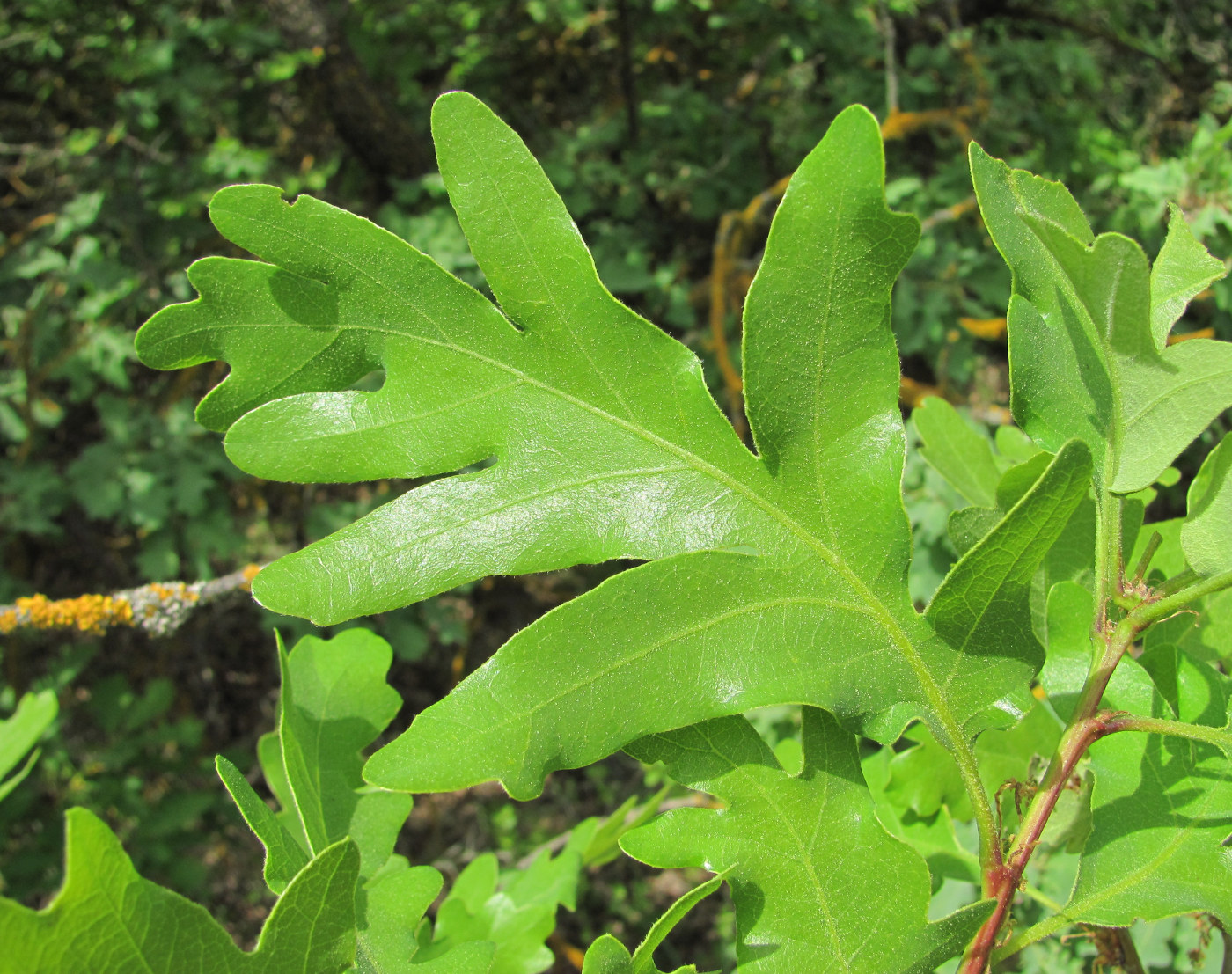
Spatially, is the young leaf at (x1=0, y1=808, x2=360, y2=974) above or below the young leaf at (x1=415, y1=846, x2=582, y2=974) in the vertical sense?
above

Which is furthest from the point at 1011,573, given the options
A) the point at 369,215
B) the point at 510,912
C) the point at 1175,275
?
the point at 369,215

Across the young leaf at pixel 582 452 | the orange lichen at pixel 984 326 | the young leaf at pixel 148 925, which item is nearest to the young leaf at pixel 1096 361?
the young leaf at pixel 582 452

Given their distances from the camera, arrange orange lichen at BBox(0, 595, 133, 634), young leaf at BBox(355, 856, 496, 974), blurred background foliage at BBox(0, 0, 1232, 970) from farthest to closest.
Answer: blurred background foliage at BBox(0, 0, 1232, 970) < orange lichen at BBox(0, 595, 133, 634) < young leaf at BBox(355, 856, 496, 974)

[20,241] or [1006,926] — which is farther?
[20,241]

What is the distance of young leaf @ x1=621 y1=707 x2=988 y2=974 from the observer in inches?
28.6

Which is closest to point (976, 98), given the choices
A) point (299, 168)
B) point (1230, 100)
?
point (1230, 100)

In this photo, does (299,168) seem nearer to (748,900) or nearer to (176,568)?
(176,568)

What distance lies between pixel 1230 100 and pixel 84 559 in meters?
5.21

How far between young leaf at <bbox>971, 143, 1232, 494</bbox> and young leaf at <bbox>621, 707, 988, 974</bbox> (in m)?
0.31

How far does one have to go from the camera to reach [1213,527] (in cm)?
68

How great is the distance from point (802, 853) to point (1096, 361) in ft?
1.50

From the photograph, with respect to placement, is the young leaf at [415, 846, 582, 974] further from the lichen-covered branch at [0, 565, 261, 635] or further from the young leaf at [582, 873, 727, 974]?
the lichen-covered branch at [0, 565, 261, 635]

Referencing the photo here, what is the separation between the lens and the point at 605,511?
727 mm

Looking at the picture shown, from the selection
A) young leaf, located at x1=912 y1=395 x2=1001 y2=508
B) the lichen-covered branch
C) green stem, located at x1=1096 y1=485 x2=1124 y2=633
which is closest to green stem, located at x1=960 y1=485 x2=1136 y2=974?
green stem, located at x1=1096 y1=485 x2=1124 y2=633
